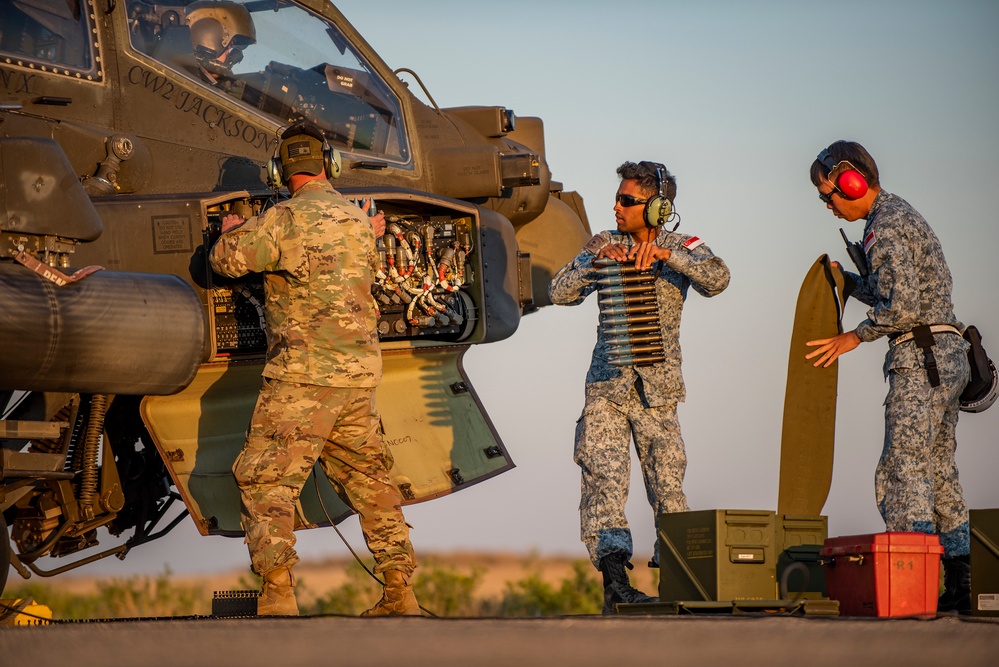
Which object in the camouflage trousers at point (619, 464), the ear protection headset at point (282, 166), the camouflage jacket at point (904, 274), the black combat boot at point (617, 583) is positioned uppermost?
the ear protection headset at point (282, 166)

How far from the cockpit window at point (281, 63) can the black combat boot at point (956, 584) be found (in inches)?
206

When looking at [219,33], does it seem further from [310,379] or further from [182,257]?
[310,379]

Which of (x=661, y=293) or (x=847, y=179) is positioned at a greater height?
(x=847, y=179)

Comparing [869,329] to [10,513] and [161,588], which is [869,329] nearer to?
[10,513]

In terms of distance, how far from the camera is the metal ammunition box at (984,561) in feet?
23.1

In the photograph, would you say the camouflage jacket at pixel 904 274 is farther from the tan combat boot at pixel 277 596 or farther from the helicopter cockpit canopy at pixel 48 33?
the helicopter cockpit canopy at pixel 48 33

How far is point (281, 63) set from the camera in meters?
10.5

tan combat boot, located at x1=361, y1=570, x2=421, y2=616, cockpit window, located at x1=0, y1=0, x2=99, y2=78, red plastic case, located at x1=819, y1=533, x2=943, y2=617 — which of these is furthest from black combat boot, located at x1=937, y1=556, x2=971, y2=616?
cockpit window, located at x1=0, y1=0, x2=99, y2=78

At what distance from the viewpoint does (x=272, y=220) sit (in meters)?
7.24

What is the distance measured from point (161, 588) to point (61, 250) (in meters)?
21.5

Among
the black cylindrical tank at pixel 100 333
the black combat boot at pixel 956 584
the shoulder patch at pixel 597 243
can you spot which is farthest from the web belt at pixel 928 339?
the black cylindrical tank at pixel 100 333

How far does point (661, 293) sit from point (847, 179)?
1356 millimetres

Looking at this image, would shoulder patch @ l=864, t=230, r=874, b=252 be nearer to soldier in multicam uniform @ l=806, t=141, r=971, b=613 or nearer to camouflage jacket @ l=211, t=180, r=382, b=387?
soldier in multicam uniform @ l=806, t=141, r=971, b=613

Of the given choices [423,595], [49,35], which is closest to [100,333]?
[49,35]
